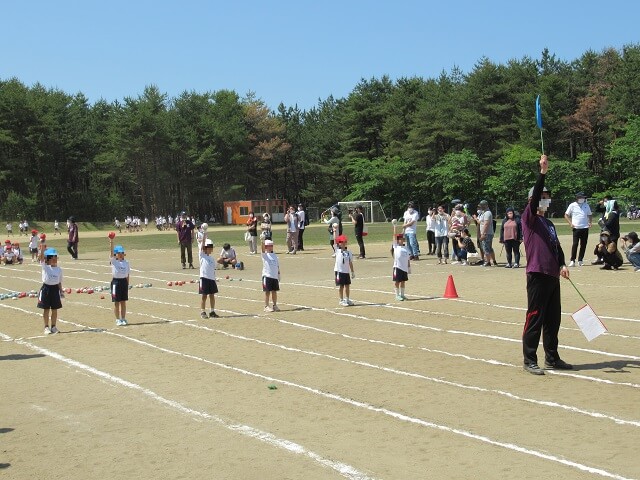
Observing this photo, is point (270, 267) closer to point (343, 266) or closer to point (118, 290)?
point (343, 266)

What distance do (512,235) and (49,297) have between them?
14.8m

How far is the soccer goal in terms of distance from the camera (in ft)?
291

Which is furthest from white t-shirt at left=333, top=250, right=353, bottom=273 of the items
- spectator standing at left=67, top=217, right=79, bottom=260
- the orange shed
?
the orange shed

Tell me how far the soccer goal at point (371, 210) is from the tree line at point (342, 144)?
443 centimetres

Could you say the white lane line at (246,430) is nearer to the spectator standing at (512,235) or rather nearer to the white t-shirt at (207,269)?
the white t-shirt at (207,269)

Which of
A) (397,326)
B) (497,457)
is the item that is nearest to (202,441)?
(497,457)

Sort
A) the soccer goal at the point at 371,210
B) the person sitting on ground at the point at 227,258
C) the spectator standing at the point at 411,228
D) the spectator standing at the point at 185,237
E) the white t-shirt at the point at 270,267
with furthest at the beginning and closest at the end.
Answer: the soccer goal at the point at 371,210
the spectator standing at the point at 185,237
the person sitting on ground at the point at 227,258
the spectator standing at the point at 411,228
the white t-shirt at the point at 270,267

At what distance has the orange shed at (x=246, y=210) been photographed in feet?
320

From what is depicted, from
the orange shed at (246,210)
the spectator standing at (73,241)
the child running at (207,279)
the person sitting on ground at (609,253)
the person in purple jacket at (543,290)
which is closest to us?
the person in purple jacket at (543,290)

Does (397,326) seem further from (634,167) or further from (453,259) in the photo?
(634,167)

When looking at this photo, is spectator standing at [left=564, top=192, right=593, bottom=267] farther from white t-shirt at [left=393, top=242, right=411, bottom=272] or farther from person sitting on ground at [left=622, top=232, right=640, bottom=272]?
white t-shirt at [left=393, top=242, right=411, bottom=272]

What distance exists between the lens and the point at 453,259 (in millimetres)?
29797

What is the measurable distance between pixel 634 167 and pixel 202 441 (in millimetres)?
73528

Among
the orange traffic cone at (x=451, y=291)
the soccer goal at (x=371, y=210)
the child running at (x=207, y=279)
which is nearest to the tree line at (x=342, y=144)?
the soccer goal at (x=371, y=210)
